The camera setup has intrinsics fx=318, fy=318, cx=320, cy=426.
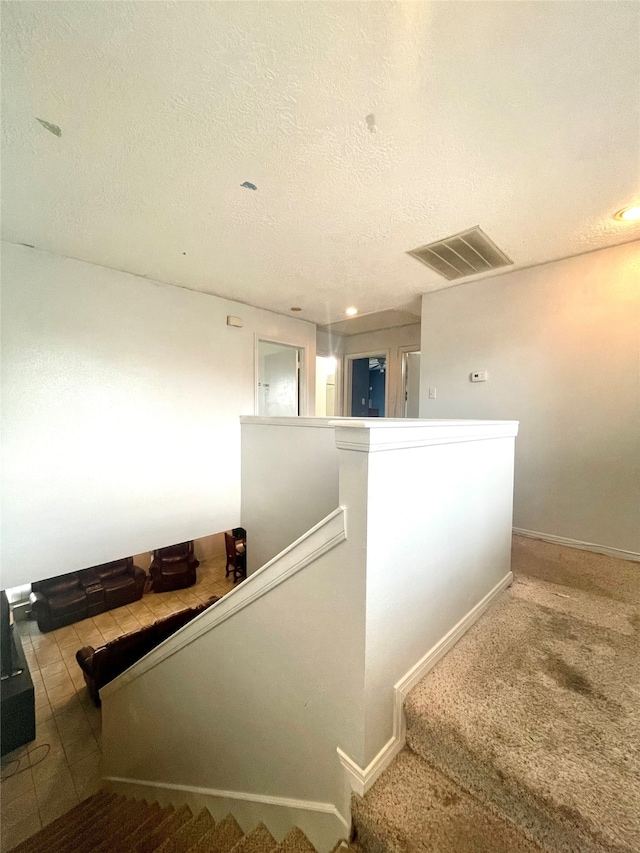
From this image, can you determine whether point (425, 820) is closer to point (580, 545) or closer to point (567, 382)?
point (580, 545)

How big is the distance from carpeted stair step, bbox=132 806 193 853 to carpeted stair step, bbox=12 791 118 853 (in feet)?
2.64

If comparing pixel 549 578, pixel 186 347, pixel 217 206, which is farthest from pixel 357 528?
pixel 186 347

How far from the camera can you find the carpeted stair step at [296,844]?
Answer: 113 cm

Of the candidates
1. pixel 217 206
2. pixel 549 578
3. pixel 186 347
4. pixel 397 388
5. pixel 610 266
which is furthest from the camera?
pixel 397 388

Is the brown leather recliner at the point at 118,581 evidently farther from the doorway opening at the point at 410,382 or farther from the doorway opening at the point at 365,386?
the doorway opening at the point at 410,382

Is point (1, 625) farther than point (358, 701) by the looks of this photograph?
Yes

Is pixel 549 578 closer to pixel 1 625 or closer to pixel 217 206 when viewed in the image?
pixel 217 206

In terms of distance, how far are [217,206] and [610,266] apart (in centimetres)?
273

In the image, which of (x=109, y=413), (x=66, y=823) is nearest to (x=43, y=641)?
(x=66, y=823)

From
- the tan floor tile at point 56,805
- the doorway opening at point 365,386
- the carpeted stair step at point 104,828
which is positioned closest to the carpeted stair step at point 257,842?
the carpeted stair step at point 104,828

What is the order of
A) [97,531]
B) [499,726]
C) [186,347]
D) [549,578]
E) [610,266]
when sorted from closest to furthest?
[499,726] < [549,578] < [610,266] < [97,531] < [186,347]

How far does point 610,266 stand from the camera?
228 cm

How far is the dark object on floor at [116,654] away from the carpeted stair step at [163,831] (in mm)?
1513

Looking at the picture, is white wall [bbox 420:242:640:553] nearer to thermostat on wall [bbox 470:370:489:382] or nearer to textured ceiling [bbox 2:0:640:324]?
thermostat on wall [bbox 470:370:489:382]
